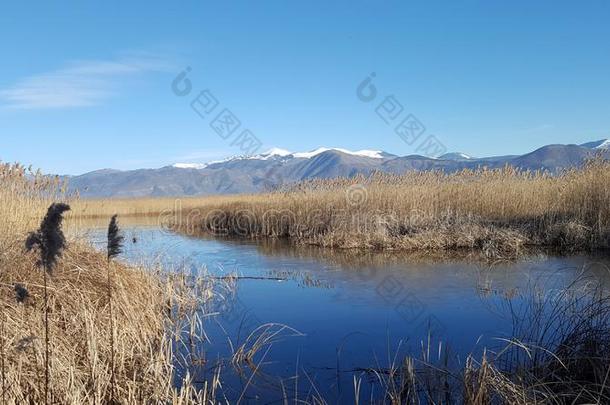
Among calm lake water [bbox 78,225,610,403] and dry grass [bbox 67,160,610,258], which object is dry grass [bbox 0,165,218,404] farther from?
dry grass [bbox 67,160,610,258]

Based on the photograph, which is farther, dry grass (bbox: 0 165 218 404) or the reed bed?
the reed bed

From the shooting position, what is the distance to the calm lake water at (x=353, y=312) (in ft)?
13.9

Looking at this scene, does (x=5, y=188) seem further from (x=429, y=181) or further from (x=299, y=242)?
(x=429, y=181)

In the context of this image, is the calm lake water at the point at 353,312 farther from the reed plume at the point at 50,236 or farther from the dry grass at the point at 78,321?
the reed plume at the point at 50,236

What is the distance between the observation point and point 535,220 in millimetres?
11805

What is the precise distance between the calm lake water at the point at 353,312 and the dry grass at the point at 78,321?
0.61 metres

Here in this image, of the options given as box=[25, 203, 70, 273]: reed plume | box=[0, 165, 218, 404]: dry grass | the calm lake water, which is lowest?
the calm lake water

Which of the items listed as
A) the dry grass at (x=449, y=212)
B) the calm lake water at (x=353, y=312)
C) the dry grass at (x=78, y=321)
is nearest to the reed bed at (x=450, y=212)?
the dry grass at (x=449, y=212)

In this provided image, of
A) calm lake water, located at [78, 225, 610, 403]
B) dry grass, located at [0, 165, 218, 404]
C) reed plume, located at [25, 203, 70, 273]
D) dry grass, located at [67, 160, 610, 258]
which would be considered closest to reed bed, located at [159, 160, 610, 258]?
dry grass, located at [67, 160, 610, 258]

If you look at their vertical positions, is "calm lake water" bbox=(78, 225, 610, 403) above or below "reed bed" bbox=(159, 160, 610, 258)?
below

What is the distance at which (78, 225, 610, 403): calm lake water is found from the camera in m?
4.23

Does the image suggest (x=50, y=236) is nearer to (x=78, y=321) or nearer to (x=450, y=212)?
(x=78, y=321)

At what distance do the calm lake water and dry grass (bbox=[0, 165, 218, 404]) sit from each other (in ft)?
1.99

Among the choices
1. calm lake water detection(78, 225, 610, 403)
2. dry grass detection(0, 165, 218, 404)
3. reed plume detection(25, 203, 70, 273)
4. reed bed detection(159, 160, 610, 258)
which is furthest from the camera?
reed bed detection(159, 160, 610, 258)
